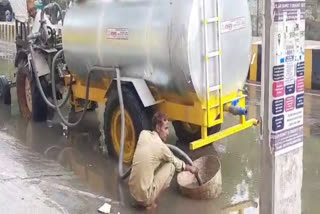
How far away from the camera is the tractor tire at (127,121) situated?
7074mm

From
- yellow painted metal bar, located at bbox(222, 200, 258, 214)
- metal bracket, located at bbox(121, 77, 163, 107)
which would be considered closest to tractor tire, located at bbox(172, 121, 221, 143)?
metal bracket, located at bbox(121, 77, 163, 107)

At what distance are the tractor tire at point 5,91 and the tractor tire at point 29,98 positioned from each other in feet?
2.89

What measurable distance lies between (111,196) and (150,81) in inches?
58.2

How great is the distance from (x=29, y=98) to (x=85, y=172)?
3.21 metres

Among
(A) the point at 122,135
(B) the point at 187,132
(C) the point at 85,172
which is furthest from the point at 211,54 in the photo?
(C) the point at 85,172

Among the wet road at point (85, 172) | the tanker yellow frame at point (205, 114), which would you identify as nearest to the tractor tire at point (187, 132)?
the wet road at point (85, 172)

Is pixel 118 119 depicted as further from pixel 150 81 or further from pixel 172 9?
pixel 172 9

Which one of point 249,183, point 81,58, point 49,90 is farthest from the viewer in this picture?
point 49,90

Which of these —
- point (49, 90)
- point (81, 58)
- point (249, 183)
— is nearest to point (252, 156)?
point (249, 183)

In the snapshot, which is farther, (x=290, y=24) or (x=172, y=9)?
(x=172, y=9)

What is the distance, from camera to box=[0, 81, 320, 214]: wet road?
6.12m

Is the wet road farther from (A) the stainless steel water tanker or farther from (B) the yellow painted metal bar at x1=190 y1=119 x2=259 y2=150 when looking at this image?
(A) the stainless steel water tanker

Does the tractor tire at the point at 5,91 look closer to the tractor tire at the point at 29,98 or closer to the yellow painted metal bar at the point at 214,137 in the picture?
the tractor tire at the point at 29,98

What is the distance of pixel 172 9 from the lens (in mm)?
6605
